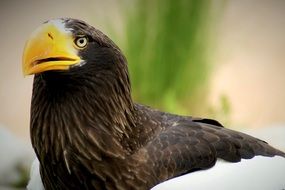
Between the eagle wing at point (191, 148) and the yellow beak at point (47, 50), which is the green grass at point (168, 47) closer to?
the eagle wing at point (191, 148)

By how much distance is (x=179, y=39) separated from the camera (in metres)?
3.35

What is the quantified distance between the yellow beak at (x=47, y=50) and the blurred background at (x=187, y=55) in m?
1.40

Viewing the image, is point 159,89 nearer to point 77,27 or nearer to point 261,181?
point 261,181

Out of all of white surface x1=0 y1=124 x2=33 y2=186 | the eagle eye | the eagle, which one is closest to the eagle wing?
the eagle

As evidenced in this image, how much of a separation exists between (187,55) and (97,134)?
1.74 m

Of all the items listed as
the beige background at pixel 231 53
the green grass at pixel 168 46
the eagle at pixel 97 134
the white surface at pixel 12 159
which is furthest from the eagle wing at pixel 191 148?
the beige background at pixel 231 53

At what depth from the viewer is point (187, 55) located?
341 cm

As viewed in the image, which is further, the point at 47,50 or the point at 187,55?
the point at 187,55

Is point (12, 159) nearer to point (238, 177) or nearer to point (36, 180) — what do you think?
point (36, 180)

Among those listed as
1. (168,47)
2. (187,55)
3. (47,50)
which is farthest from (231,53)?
(47,50)

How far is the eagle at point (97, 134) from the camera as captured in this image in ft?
5.48

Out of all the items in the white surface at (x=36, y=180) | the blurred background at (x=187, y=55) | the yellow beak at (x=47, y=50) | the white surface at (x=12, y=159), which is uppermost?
the blurred background at (x=187, y=55)

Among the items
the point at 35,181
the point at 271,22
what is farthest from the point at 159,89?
the point at 35,181

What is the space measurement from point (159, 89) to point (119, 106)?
5.33ft
